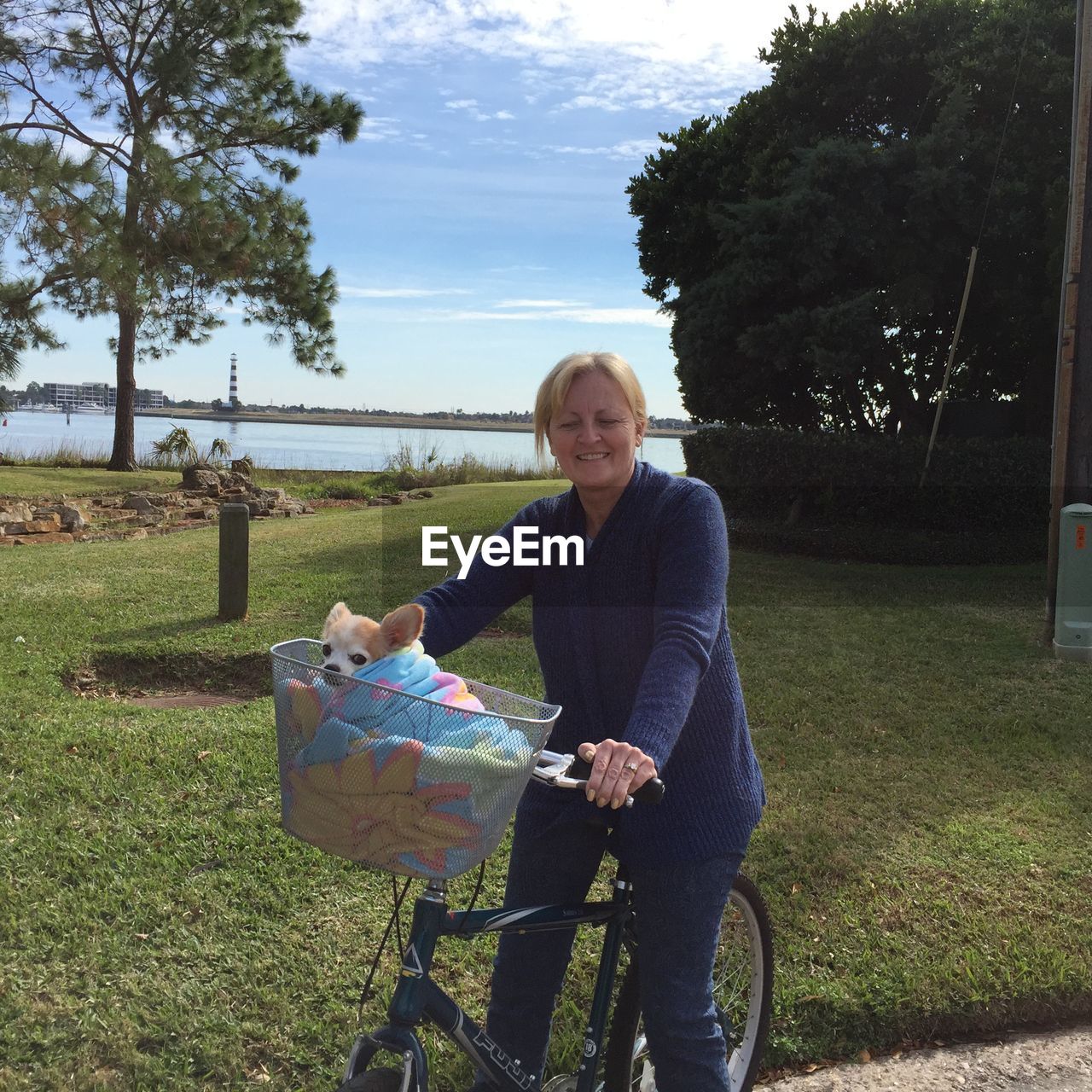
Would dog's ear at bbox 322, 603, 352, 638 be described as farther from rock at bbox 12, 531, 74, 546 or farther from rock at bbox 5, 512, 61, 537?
rock at bbox 5, 512, 61, 537

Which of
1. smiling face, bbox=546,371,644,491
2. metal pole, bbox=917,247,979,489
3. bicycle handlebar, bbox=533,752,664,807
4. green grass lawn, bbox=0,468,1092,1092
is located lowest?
green grass lawn, bbox=0,468,1092,1092

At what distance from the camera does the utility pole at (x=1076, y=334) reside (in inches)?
351

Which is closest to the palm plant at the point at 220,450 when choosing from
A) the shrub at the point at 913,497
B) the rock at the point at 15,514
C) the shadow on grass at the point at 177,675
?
the rock at the point at 15,514

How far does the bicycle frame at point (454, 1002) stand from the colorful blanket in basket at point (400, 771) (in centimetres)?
21

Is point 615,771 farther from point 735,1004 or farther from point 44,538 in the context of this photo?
point 44,538

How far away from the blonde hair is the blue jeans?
34.0 inches

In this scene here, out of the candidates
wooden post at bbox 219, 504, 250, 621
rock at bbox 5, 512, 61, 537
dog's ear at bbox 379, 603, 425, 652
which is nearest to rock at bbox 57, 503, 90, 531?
rock at bbox 5, 512, 61, 537

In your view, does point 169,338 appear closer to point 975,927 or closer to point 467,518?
point 467,518

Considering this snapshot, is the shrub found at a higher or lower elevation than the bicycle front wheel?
higher

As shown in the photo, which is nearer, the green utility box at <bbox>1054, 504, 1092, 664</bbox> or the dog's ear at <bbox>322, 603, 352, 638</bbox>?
the dog's ear at <bbox>322, 603, 352, 638</bbox>

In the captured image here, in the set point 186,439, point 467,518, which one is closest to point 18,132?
point 186,439

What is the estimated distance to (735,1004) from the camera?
122 inches

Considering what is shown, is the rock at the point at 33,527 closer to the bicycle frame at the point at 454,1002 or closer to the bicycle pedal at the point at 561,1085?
the bicycle pedal at the point at 561,1085

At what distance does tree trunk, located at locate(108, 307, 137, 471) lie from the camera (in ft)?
82.1
